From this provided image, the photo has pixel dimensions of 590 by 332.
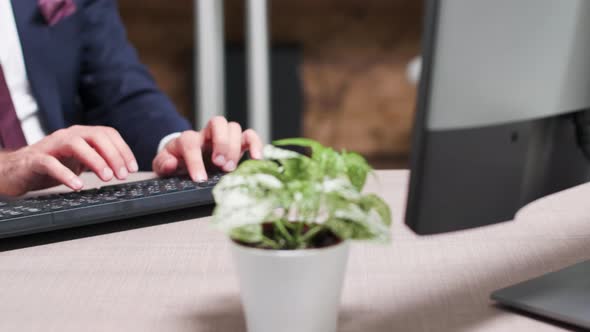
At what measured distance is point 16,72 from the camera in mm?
1214

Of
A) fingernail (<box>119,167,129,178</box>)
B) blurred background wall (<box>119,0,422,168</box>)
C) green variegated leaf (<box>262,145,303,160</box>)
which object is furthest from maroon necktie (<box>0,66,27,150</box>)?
blurred background wall (<box>119,0,422,168</box>)

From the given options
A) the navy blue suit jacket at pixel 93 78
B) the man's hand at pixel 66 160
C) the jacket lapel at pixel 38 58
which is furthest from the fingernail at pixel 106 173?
the jacket lapel at pixel 38 58

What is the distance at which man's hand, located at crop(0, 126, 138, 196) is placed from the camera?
0.78 meters

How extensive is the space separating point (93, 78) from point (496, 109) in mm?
1108

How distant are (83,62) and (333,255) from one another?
1.12 metres

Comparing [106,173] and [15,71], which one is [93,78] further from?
[106,173]

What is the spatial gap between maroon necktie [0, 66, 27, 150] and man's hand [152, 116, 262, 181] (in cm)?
41

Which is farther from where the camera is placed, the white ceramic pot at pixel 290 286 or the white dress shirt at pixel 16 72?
the white dress shirt at pixel 16 72

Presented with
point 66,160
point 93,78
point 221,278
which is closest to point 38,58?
point 93,78

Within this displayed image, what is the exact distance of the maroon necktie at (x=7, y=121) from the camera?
1167 millimetres

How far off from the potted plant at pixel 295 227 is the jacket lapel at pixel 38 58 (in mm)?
892

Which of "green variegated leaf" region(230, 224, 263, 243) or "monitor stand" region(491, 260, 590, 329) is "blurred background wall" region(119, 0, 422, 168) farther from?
"green variegated leaf" region(230, 224, 263, 243)

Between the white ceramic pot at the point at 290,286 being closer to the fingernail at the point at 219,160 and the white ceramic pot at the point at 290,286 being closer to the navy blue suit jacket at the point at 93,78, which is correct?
the fingernail at the point at 219,160

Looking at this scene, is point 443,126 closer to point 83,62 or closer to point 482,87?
point 482,87
